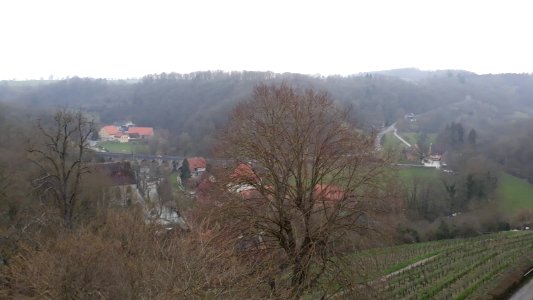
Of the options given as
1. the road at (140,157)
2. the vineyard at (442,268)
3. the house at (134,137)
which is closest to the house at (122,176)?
the road at (140,157)

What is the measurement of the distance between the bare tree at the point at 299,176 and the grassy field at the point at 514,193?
26099 millimetres

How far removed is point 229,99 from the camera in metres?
69.1

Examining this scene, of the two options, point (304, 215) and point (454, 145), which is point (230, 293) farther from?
point (454, 145)

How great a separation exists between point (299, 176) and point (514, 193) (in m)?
34.0

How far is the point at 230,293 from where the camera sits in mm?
6867

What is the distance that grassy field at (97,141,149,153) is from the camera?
64.8 metres

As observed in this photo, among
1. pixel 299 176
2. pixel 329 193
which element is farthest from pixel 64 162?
pixel 329 193

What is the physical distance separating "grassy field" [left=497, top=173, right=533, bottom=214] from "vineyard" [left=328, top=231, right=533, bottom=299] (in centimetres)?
1132

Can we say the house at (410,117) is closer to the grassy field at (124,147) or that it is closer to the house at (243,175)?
the grassy field at (124,147)

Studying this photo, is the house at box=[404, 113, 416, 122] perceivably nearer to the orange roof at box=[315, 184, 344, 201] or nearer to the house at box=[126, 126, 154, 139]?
the house at box=[126, 126, 154, 139]

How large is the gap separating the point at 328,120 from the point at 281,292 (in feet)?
14.1

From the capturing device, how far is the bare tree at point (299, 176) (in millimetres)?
9648

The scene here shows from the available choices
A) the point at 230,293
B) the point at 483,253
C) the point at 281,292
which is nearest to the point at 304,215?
the point at 281,292

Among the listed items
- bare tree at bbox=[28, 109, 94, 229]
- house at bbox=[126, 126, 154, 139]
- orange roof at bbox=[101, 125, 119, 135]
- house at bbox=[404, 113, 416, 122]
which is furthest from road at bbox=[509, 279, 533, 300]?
orange roof at bbox=[101, 125, 119, 135]
